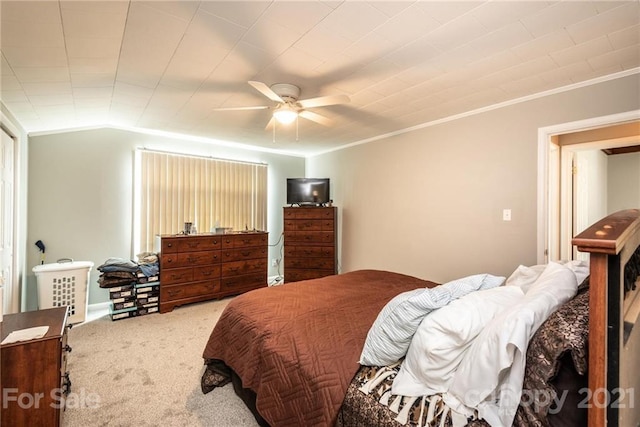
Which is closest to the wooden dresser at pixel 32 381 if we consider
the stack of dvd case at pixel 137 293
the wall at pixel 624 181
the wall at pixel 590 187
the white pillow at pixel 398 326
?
the white pillow at pixel 398 326

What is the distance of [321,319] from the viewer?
1731mm

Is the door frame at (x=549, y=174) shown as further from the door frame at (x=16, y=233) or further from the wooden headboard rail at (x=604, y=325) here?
the door frame at (x=16, y=233)

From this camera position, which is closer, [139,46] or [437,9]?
[437,9]

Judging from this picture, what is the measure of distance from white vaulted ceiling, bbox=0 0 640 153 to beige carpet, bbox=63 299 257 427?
2.24 m

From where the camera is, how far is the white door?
8.07 ft

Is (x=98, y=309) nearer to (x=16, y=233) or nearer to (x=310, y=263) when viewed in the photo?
(x=16, y=233)

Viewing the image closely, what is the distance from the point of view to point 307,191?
192 inches

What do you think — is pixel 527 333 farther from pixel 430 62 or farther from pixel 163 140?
pixel 163 140

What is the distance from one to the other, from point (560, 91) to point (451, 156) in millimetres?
1082

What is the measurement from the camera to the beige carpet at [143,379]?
1793mm

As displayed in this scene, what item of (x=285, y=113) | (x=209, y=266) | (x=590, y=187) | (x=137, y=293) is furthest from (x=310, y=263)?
(x=590, y=187)

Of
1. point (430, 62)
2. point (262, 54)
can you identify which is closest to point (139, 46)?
point (262, 54)

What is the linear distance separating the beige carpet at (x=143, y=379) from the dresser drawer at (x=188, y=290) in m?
0.42

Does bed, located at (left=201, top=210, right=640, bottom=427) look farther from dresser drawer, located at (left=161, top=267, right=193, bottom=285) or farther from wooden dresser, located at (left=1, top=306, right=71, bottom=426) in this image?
dresser drawer, located at (left=161, top=267, right=193, bottom=285)
